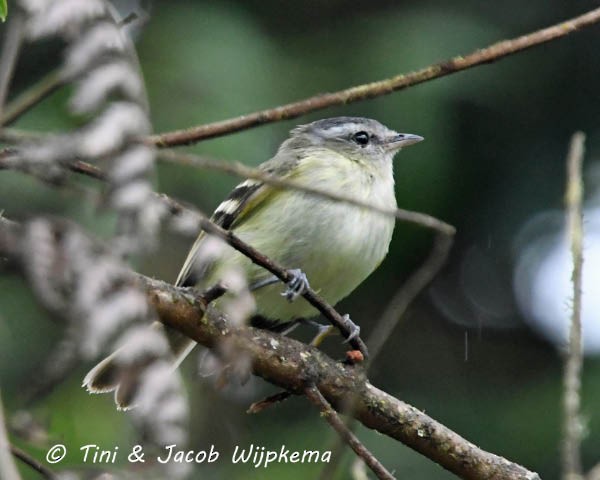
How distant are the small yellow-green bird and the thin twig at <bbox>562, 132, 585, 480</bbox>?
7.00 feet

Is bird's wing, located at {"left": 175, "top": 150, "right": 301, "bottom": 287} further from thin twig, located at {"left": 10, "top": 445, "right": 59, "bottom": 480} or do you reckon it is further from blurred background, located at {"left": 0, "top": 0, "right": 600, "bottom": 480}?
thin twig, located at {"left": 10, "top": 445, "right": 59, "bottom": 480}

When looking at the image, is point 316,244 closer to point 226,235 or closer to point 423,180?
point 226,235

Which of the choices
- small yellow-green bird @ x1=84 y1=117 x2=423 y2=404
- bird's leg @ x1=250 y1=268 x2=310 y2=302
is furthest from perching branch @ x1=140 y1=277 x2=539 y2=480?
small yellow-green bird @ x1=84 y1=117 x2=423 y2=404

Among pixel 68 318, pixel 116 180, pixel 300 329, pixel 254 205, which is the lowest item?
pixel 300 329

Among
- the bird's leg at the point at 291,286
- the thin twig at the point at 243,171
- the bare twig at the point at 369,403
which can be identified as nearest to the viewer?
the thin twig at the point at 243,171

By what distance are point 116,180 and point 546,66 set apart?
324 inches

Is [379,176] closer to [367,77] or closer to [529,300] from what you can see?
[367,77]

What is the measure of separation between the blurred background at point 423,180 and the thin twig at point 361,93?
13.1 feet

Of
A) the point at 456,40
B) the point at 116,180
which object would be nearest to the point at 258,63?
the point at 456,40

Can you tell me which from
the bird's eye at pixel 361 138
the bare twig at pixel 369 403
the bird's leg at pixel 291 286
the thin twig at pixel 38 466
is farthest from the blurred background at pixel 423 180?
the thin twig at pixel 38 466

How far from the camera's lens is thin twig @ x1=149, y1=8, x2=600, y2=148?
2127mm

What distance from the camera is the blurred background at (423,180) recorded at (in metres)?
6.92

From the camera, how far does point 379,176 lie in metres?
5.23

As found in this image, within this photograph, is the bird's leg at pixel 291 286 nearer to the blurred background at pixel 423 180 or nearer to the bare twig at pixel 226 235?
the bare twig at pixel 226 235
